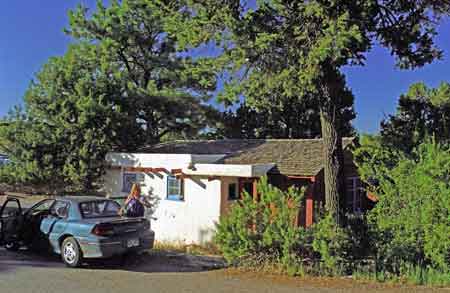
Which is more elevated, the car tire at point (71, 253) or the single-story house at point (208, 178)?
the single-story house at point (208, 178)

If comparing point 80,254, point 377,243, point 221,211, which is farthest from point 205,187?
point 377,243

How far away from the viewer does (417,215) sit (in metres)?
9.27

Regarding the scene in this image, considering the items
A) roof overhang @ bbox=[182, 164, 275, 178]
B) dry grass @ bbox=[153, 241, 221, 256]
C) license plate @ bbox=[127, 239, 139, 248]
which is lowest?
dry grass @ bbox=[153, 241, 221, 256]

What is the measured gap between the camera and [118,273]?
31.3ft

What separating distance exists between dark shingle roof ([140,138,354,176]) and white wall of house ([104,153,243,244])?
5.74ft

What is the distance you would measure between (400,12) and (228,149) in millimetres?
11322

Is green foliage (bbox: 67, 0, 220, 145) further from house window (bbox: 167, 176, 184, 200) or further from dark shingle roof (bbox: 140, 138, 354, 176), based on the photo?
house window (bbox: 167, 176, 184, 200)

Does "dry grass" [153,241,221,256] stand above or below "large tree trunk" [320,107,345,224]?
below

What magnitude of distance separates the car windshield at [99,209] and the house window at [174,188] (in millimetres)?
5324

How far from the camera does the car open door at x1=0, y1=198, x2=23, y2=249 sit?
1167 centimetres

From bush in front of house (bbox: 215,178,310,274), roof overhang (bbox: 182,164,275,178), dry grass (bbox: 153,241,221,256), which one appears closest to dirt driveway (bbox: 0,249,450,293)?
bush in front of house (bbox: 215,178,310,274)

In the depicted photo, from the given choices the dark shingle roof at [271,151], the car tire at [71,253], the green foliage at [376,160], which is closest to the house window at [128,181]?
the dark shingle roof at [271,151]

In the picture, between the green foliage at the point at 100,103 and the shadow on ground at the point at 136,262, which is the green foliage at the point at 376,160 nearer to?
the shadow on ground at the point at 136,262

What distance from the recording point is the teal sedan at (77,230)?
9.91 metres
